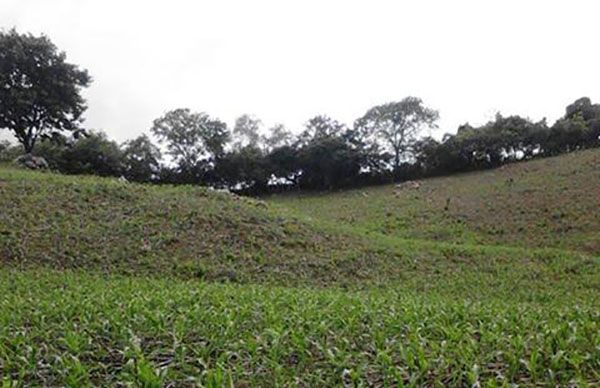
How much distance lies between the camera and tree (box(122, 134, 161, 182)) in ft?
148

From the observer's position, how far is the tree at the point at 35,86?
3669 centimetres

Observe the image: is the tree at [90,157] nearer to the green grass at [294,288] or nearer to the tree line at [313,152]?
the tree line at [313,152]

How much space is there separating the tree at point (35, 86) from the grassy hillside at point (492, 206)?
18397 mm

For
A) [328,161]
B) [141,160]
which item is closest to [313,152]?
[328,161]

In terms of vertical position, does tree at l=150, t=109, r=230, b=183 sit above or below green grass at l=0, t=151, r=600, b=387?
above

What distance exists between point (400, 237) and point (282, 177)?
26043 millimetres

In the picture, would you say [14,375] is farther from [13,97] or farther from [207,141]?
[207,141]

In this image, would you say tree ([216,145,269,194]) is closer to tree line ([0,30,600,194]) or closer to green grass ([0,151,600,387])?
tree line ([0,30,600,194])

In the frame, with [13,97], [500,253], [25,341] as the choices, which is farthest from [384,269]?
[13,97]

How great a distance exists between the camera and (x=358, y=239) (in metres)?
21.4

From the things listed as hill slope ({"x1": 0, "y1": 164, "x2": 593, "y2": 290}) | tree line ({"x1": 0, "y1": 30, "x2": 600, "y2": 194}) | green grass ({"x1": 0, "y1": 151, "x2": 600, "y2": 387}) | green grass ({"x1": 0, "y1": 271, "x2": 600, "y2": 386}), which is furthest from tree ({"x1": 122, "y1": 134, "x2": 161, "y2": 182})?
green grass ({"x1": 0, "y1": 271, "x2": 600, "y2": 386})

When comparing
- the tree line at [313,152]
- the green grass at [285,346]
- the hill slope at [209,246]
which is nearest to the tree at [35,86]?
the tree line at [313,152]

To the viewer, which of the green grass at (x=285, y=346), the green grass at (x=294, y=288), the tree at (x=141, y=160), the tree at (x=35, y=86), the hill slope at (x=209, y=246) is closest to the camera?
the green grass at (x=285, y=346)

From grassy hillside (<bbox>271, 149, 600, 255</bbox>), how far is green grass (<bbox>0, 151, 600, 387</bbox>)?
0.68ft
